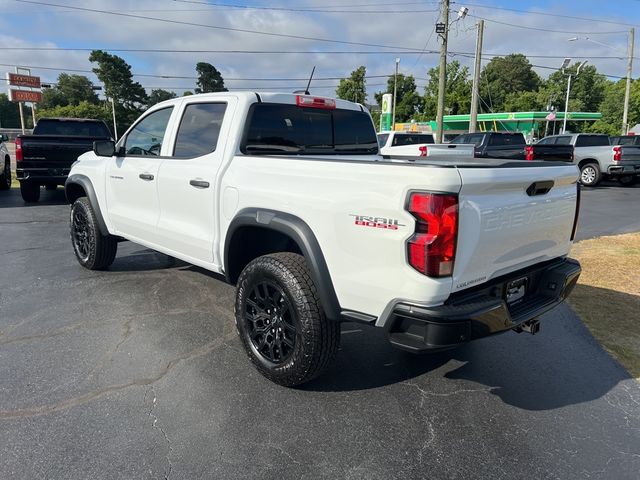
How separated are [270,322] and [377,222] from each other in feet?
3.88

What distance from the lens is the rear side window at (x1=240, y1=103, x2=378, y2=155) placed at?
3.78 metres

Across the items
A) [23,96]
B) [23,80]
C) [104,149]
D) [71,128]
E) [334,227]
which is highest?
[23,80]

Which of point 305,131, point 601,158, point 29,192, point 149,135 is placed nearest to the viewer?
point 305,131

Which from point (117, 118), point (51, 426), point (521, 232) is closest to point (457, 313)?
point (521, 232)

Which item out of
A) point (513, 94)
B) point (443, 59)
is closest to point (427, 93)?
point (513, 94)

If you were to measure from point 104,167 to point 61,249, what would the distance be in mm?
2456

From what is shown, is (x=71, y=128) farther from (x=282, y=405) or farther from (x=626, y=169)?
(x=626, y=169)

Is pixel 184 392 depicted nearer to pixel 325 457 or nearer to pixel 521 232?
pixel 325 457

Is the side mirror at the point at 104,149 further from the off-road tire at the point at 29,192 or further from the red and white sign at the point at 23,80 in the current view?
the red and white sign at the point at 23,80

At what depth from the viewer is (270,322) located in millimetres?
3271

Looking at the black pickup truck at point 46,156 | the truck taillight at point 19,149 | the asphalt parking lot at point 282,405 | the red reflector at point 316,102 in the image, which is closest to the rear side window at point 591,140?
the asphalt parking lot at point 282,405

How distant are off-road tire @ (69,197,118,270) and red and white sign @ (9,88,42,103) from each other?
27.2 metres

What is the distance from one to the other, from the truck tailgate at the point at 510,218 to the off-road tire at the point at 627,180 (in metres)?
16.6

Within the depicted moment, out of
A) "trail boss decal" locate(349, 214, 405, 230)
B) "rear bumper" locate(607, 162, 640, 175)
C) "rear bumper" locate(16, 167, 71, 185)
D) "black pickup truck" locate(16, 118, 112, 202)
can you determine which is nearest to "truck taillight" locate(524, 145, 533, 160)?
"rear bumper" locate(607, 162, 640, 175)
